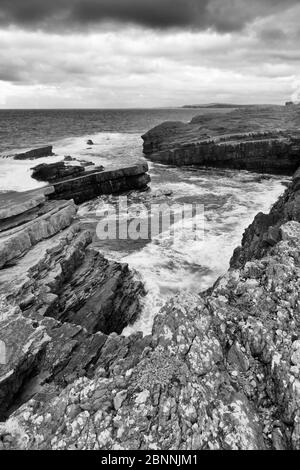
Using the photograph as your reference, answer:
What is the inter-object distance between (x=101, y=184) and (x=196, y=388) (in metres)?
31.3

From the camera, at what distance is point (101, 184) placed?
1425 inches

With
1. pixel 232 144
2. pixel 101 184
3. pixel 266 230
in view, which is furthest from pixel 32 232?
pixel 232 144

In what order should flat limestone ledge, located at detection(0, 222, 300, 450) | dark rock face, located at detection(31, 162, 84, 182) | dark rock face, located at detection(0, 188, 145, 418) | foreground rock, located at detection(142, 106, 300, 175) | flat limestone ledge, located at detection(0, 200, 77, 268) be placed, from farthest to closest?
foreground rock, located at detection(142, 106, 300, 175) < dark rock face, located at detection(31, 162, 84, 182) < flat limestone ledge, located at detection(0, 200, 77, 268) < dark rock face, located at detection(0, 188, 145, 418) < flat limestone ledge, located at detection(0, 222, 300, 450)

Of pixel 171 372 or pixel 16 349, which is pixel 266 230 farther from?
pixel 16 349

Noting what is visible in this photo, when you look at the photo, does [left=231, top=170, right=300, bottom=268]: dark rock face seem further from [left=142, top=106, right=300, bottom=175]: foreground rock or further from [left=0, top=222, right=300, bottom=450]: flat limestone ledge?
[left=142, top=106, right=300, bottom=175]: foreground rock

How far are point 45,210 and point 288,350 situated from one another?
14524mm

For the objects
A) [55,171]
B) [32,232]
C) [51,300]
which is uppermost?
[32,232]

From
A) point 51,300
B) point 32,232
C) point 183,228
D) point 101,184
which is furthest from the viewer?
point 101,184

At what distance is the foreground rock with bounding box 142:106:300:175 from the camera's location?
4833 centimetres

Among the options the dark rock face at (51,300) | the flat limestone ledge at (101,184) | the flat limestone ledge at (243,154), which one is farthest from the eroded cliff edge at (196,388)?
the flat limestone ledge at (243,154)

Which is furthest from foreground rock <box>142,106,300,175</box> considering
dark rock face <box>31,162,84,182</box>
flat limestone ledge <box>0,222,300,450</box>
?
flat limestone ledge <box>0,222,300,450</box>

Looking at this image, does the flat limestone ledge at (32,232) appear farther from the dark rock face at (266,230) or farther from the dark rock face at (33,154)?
the dark rock face at (33,154)

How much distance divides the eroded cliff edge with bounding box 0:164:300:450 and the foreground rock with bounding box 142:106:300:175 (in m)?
43.7
